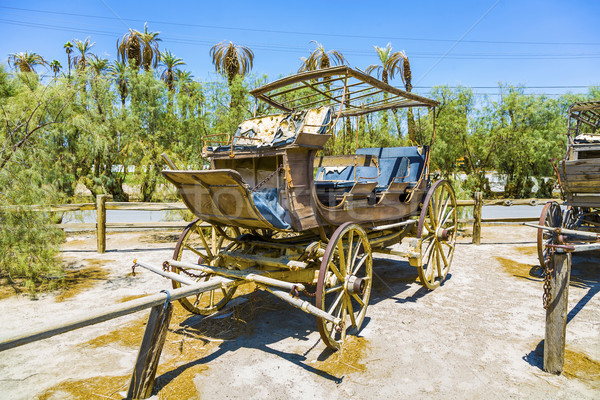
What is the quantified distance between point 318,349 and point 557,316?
2.30m

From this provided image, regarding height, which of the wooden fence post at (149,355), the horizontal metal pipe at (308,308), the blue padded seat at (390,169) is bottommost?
the wooden fence post at (149,355)

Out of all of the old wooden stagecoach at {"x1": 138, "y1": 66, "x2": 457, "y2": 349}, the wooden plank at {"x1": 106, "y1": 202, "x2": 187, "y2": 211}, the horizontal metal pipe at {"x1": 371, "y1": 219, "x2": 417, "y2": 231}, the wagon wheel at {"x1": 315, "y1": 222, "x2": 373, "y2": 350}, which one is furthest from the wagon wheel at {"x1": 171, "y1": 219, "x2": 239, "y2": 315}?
the wooden plank at {"x1": 106, "y1": 202, "x2": 187, "y2": 211}

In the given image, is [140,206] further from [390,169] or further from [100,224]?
[390,169]

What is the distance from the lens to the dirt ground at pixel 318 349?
3.34m

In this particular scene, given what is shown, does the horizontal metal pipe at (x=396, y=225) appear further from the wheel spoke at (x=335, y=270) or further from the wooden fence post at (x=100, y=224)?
the wooden fence post at (x=100, y=224)

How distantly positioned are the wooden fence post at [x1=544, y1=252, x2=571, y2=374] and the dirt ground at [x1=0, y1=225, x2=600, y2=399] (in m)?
0.14

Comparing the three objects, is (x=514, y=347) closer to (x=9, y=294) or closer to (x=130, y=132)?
(x=9, y=294)

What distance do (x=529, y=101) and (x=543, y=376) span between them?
65.8ft

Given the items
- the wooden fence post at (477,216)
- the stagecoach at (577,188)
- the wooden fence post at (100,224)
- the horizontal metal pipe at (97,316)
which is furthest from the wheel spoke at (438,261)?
the wooden fence post at (100,224)

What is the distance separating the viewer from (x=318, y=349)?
4.13 meters

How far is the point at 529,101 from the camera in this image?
20.0 metres

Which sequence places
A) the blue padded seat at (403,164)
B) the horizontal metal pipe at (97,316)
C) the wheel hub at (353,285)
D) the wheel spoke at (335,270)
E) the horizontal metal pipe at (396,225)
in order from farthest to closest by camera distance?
the blue padded seat at (403,164) → the horizontal metal pipe at (396,225) → the wheel hub at (353,285) → the wheel spoke at (335,270) → the horizontal metal pipe at (97,316)

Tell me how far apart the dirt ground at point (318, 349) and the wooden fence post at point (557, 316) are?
145mm

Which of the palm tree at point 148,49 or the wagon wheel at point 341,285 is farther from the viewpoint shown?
the palm tree at point 148,49
